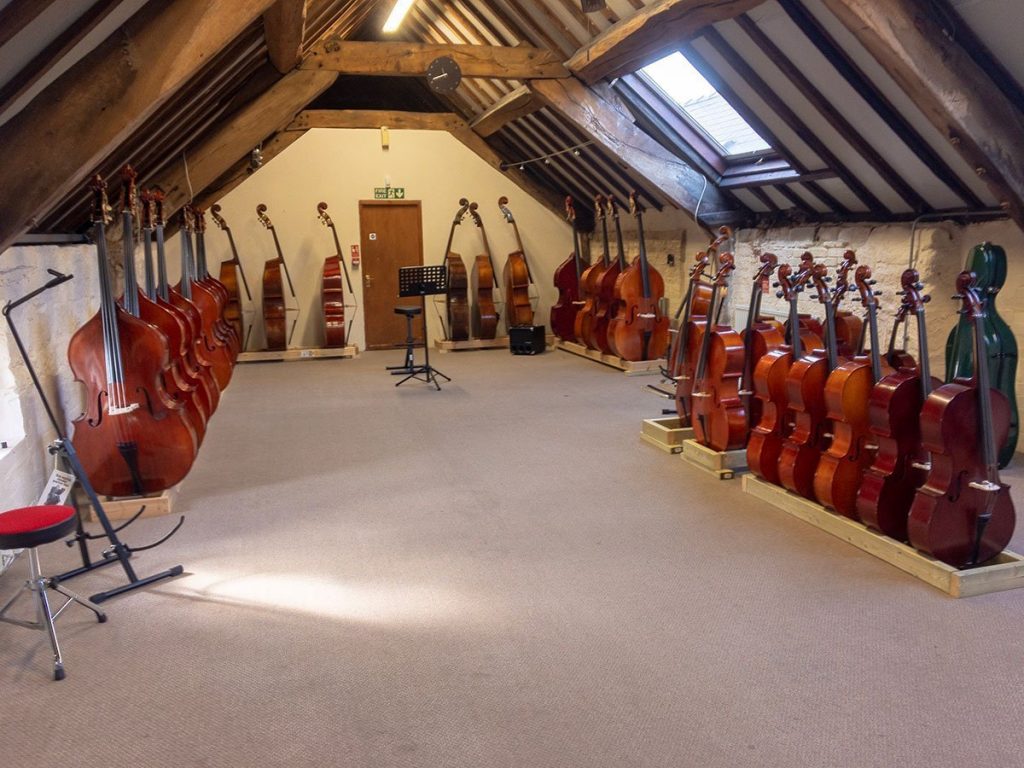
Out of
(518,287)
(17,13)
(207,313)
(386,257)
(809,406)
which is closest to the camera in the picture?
(17,13)

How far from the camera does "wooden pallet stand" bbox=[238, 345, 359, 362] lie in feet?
29.8

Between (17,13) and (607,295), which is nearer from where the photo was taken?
(17,13)

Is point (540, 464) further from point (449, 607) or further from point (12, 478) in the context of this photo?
point (12, 478)

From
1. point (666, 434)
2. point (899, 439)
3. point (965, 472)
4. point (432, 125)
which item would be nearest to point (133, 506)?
point (666, 434)

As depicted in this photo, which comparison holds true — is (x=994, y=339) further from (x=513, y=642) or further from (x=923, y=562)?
(x=513, y=642)

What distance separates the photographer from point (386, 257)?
9836 mm

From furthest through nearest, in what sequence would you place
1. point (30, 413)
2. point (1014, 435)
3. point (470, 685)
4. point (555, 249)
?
point (555, 249) < point (1014, 435) < point (30, 413) < point (470, 685)

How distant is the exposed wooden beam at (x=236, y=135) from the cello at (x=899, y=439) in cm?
540

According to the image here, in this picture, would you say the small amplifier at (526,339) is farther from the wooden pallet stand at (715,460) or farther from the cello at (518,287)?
the wooden pallet stand at (715,460)

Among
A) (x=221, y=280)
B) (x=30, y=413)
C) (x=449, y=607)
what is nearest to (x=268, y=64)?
(x=221, y=280)

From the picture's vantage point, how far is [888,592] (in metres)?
3.03

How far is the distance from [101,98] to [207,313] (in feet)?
10.6

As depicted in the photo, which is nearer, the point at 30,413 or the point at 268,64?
the point at 30,413

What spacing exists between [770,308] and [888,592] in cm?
429
